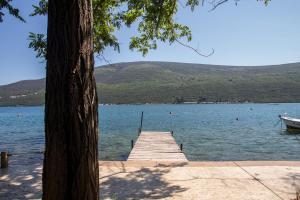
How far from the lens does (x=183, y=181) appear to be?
8.20 m

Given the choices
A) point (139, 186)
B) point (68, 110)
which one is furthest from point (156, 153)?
point (68, 110)

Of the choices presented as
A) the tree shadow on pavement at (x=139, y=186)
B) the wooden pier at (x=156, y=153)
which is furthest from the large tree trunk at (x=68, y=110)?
the wooden pier at (x=156, y=153)

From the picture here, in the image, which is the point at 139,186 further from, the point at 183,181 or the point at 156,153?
the point at 156,153

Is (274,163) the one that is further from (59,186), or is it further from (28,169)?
(59,186)

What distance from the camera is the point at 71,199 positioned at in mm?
3678

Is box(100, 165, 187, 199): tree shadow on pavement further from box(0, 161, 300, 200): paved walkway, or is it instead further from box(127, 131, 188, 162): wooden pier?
box(127, 131, 188, 162): wooden pier

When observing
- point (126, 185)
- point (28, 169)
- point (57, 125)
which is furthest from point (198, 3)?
point (57, 125)

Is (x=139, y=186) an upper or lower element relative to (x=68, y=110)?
lower

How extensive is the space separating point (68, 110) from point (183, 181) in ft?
17.2

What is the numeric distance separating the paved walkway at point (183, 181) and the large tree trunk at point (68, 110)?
3403 millimetres

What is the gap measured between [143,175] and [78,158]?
543 cm

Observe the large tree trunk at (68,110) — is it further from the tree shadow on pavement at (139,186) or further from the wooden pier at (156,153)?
the wooden pier at (156,153)

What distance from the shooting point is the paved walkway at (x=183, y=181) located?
7.08 m

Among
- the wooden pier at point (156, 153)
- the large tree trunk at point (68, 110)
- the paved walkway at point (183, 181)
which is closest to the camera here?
the large tree trunk at point (68, 110)
